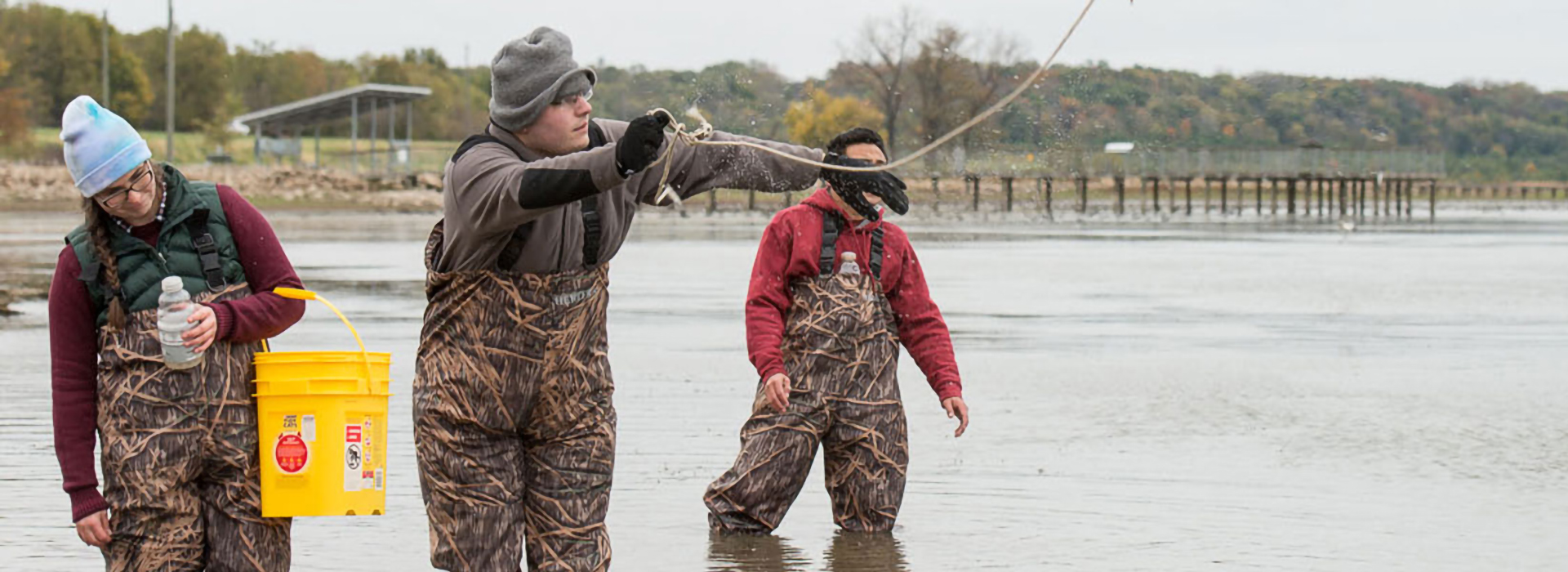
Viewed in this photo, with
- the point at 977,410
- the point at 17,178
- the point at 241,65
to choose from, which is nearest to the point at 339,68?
the point at 241,65

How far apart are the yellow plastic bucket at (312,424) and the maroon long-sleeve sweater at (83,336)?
86mm

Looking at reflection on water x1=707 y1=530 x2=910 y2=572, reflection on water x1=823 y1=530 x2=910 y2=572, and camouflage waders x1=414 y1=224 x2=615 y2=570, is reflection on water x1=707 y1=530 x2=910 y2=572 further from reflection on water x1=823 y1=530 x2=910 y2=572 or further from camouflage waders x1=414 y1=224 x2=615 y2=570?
camouflage waders x1=414 y1=224 x2=615 y2=570

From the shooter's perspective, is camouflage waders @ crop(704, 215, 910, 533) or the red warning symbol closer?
the red warning symbol

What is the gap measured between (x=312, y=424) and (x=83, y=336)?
1.79ft

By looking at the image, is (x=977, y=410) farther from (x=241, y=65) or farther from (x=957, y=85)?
(x=241, y=65)

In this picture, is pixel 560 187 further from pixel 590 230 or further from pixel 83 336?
pixel 83 336

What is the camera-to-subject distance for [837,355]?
263 inches

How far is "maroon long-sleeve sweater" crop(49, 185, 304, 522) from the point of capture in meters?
4.33

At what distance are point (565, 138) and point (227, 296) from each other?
34.3 inches

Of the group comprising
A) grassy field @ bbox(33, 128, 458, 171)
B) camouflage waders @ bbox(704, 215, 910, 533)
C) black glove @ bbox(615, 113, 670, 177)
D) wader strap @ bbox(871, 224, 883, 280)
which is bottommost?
camouflage waders @ bbox(704, 215, 910, 533)

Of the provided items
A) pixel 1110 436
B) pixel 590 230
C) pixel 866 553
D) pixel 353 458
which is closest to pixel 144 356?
pixel 353 458

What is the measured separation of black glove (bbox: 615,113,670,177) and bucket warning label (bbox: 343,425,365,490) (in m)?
1.05

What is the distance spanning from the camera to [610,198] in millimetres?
4426

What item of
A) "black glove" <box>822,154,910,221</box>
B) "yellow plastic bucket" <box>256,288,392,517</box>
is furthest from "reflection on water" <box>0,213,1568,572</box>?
"yellow plastic bucket" <box>256,288,392,517</box>
